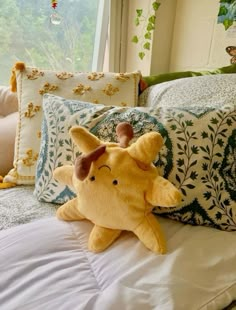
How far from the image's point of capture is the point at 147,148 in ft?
1.65

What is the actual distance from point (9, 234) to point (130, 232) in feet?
0.87

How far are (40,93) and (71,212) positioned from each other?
1.49ft

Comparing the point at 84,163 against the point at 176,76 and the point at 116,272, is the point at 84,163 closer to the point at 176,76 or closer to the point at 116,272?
the point at 116,272

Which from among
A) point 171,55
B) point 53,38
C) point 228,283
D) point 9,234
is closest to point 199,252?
point 228,283

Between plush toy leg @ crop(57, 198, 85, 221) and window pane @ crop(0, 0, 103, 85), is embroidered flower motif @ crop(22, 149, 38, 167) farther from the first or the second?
window pane @ crop(0, 0, 103, 85)

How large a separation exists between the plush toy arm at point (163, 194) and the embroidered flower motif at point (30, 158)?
1.55 feet

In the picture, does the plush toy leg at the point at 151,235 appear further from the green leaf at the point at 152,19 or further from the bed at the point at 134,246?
the green leaf at the point at 152,19

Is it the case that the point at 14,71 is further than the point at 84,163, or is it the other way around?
the point at 14,71

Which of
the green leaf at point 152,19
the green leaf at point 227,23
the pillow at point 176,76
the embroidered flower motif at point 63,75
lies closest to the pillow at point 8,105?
the embroidered flower motif at point 63,75

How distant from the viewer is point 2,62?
1414 millimetres

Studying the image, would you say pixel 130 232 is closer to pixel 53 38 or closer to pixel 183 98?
pixel 183 98

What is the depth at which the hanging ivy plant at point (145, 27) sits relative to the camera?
4.20 feet

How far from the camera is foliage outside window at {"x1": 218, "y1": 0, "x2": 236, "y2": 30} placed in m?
1.06

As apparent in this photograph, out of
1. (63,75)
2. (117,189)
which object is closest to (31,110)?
(63,75)
